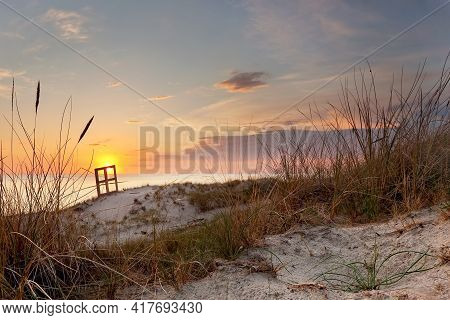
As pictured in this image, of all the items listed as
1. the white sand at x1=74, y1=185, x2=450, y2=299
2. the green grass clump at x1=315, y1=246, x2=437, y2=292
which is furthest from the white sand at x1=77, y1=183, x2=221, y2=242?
the green grass clump at x1=315, y1=246, x2=437, y2=292

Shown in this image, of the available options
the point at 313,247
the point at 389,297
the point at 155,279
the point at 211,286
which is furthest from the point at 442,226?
the point at 155,279

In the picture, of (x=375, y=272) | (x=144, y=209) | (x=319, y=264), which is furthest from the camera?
(x=144, y=209)

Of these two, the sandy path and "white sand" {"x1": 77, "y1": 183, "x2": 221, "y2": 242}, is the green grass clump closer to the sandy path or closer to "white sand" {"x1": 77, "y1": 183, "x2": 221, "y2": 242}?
the sandy path

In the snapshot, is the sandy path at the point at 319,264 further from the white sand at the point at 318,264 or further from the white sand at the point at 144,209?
the white sand at the point at 144,209

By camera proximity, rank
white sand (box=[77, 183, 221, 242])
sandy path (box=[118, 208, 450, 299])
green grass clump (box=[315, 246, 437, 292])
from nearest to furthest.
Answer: sandy path (box=[118, 208, 450, 299]), green grass clump (box=[315, 246, 437, 292]), white sand (box=[77, 183, 221, 242])

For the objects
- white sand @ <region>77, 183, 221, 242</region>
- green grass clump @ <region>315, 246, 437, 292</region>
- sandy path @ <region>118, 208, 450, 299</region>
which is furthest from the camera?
white sand @ <region>77, 183, 221, 242</region>

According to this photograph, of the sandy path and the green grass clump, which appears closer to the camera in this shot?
the sandy path

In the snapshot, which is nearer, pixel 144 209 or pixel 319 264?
pixel 319 264

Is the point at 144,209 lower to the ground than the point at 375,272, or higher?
higher

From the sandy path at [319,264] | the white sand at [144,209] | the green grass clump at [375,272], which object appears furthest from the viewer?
the white sand at [144,209]

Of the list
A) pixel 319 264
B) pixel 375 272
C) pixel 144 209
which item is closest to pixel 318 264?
pixel 319 264

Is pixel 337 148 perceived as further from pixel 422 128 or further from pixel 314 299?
pixel 314 299

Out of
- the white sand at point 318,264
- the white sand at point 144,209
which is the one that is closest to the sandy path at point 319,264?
the white sand at point 318,264

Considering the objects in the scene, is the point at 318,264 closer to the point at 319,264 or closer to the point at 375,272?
the point at 319,264
